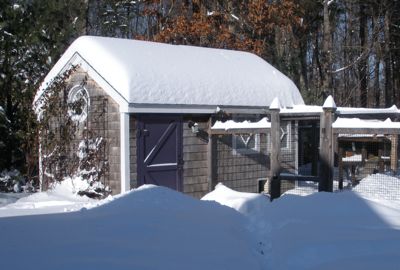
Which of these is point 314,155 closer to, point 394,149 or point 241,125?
point 394,149

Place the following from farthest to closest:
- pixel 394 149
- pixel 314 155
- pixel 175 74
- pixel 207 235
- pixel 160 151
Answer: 1. pixel 314 155
2. pixel 175 74
3. pixel 160 151
4. pixel 394 149
5. pixel 207 235

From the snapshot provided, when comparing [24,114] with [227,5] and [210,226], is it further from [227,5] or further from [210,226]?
[227,5]

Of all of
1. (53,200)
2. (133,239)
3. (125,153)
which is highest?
(125,153)

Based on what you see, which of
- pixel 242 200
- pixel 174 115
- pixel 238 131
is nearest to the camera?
pixel 242 200

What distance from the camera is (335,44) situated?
110 ft

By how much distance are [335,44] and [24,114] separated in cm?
2510

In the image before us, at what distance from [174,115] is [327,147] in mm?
3592

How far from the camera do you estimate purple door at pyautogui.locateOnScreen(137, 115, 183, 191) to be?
1041 cm

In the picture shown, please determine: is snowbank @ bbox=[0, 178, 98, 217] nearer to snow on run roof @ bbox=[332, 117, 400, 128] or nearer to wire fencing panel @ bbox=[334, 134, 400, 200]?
snow on run roof @ bbox=[332, 117, 400, 128]

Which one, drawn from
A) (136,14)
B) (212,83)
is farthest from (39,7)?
(136,14)

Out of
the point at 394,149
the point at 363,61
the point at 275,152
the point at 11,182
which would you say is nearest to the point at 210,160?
the point at 275,152

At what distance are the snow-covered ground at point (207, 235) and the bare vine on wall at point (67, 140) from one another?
2.38 meters

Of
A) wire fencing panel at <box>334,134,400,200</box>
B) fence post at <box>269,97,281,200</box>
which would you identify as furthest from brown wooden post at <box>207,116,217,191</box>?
wire fencing panel at <box>334,134,400,200</box>

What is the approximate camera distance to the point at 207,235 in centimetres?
616
